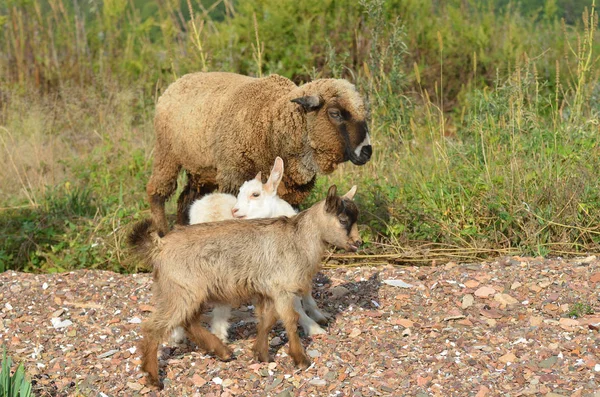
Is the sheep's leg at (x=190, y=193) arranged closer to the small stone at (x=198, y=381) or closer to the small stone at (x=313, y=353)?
the small stone at (x=313, y=353)

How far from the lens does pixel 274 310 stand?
17.7 feet

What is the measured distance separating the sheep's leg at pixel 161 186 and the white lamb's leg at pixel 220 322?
2.52 meters

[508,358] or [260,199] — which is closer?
[508,358]

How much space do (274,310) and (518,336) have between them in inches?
61.3

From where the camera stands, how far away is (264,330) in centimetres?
537

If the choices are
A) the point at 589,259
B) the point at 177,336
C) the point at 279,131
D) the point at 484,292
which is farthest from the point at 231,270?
the point at 589,259

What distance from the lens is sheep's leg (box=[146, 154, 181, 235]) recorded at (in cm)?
824

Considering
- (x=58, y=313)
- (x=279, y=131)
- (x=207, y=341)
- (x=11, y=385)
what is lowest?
(x=58, y=313)

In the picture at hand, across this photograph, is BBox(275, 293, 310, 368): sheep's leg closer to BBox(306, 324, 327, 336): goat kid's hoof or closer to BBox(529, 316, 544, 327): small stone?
BBox(306, 324, 327, 336): goat kid's hoof

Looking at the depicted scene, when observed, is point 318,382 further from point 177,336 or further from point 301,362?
point 177,336

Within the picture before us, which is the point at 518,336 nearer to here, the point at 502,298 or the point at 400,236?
the point at 502,298

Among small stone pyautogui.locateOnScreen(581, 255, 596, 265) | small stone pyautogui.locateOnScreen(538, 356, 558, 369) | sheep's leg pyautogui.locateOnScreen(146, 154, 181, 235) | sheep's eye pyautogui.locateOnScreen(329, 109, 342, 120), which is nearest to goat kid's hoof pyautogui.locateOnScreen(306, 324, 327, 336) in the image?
small stone pyautogui.locateOnScreen(538, 356, 558, 369)

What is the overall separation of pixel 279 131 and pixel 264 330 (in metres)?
Answer: 2.25

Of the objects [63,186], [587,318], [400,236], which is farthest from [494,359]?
[63,186]
